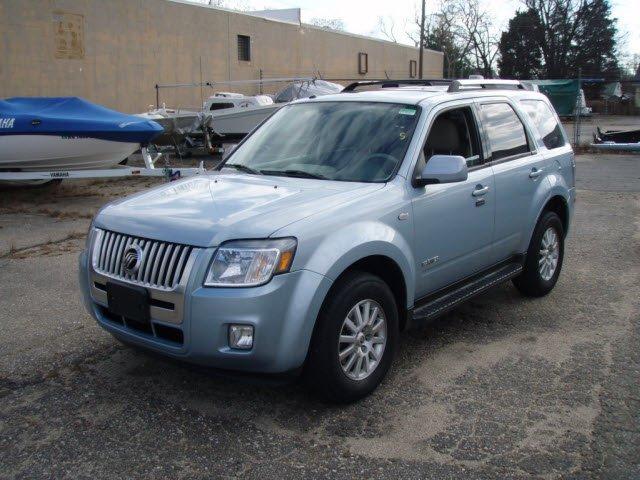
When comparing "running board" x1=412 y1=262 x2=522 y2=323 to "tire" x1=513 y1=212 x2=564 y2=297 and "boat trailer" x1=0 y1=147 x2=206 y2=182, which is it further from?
"boat trailer" x1=0 y1=147 x2=206 y2=182

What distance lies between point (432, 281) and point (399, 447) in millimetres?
1390

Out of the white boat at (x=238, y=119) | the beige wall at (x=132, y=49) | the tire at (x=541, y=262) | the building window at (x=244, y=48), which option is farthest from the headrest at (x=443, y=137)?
the building window at (x=244, y=48)

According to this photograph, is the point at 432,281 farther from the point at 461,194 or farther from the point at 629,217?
the point at 629,217

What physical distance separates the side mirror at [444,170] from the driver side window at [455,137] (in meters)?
0.31

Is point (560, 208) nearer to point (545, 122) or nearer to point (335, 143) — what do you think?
point (545, 122)

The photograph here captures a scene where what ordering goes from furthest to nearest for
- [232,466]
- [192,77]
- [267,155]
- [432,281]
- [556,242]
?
[192,77] < [556,242] < [267,155] < [432,281] < [232,466]

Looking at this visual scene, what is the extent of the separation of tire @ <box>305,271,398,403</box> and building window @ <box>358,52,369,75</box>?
3949 centimetres

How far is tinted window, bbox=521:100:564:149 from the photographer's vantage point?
609 centimetres

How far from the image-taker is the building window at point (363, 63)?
41969 mm

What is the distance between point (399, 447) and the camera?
355 centimetres

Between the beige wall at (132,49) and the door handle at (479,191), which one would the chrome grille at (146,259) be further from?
the beige wall at (132,49)

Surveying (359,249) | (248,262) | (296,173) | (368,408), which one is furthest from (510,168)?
(248,262)

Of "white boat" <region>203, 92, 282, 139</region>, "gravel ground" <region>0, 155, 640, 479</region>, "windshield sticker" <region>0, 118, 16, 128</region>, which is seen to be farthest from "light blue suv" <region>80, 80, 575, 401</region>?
"white boat" <region>203, 92, 282, 139</region>

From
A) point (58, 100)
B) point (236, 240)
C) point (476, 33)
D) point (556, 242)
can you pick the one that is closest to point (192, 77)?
point (58, 100)
